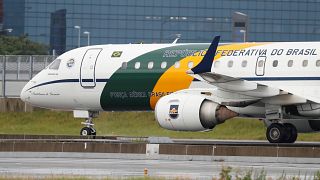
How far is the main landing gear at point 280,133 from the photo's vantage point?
35000 millimetres

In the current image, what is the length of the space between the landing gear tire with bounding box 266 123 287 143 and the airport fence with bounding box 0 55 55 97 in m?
19.6

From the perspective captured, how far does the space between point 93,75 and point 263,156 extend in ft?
32.7

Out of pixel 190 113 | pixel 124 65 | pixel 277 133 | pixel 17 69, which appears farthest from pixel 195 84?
pixel 17 69

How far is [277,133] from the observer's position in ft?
115

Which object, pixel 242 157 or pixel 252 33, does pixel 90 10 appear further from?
pixel 242 157

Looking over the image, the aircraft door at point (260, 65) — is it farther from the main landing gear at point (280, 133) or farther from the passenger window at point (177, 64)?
the passenger window at point (177, 64)

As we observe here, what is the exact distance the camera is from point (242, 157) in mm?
30953

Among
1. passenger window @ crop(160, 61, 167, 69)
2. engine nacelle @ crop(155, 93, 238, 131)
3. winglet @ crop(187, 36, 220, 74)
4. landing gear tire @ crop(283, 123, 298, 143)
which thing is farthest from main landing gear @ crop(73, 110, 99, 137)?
landing gear tire @ crop(283, 123, 298, 143)

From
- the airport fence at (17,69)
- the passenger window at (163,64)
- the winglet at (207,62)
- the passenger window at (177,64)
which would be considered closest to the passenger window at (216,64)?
the passenger window at (177,64)

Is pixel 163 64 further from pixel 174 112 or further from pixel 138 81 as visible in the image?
pixel 174 112

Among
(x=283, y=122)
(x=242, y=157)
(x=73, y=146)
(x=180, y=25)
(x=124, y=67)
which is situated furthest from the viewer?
(x=180, y=25)

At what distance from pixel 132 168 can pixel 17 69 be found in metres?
27.5

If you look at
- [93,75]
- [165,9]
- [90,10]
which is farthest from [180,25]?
[93,75]

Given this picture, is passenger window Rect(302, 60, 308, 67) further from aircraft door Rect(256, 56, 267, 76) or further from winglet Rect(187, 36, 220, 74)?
winglet Rect(187, 36, 220, 74)
